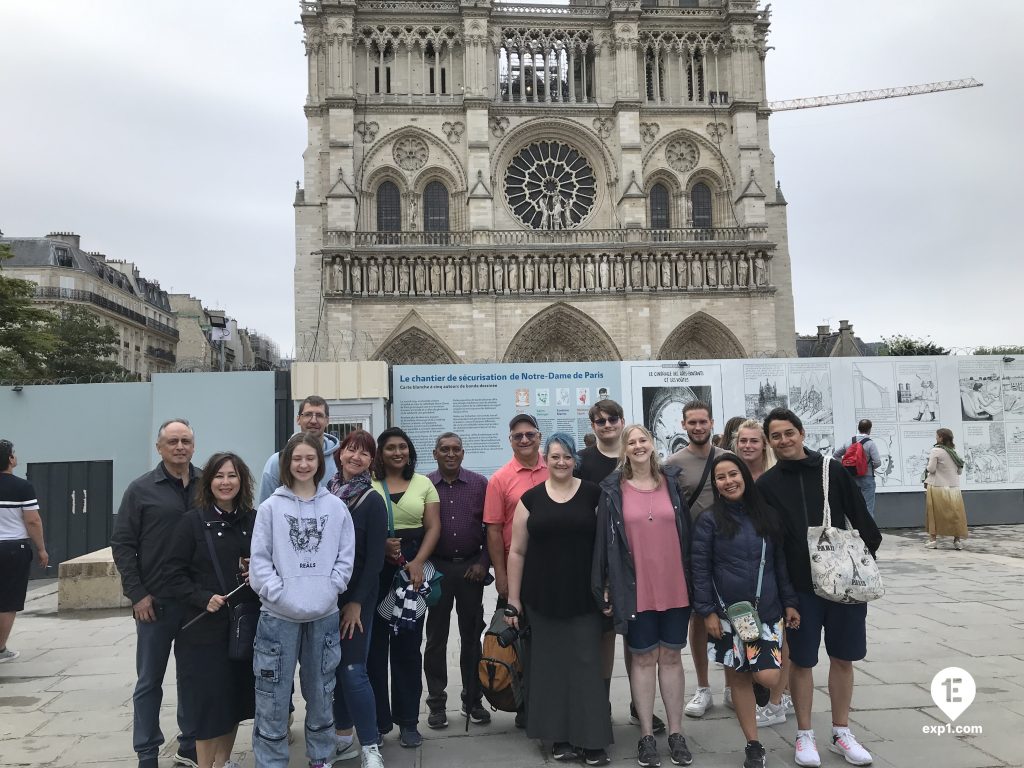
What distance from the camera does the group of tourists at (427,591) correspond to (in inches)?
138

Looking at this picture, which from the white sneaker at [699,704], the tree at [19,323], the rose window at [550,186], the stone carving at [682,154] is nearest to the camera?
the white sneaker at [699,704]

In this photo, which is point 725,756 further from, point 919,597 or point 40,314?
point 40,314

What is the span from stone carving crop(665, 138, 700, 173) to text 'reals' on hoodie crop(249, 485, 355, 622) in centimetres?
2430

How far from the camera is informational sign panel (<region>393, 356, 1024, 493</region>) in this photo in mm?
11055

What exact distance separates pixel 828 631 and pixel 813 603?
16 cm

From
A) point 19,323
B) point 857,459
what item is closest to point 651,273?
point 857,459

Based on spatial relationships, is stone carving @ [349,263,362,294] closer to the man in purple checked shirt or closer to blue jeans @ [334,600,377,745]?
the man in purple checked shirt

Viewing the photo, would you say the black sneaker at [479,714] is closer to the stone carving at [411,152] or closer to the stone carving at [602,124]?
the stone carving at [411,152]

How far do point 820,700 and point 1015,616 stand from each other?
305 centimetres

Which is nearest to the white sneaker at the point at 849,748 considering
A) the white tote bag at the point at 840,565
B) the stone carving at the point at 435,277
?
the white tote bag at the point at 840,565

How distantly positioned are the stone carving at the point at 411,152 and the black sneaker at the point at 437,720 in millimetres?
22372

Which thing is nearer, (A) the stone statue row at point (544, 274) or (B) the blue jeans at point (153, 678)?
(B) the blue jeans at point (153, 678)

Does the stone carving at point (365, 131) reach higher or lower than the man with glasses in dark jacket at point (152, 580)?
higher

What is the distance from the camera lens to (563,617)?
3.82 m
